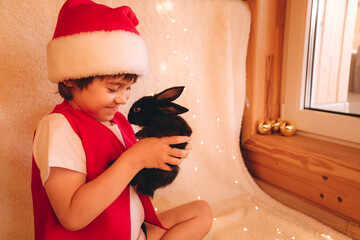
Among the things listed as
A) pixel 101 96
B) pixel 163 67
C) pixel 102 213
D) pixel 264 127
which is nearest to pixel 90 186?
pixel 102 213

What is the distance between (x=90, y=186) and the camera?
538 millimetres

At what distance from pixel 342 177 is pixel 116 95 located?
2.64 ft

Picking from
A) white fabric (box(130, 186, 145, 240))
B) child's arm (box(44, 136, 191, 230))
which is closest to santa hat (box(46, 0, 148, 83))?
child's arm (box(44, 136, 191, 230))

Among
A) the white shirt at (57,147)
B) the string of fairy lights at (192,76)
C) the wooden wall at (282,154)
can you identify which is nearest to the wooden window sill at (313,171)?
the wooden wall at (282,154)

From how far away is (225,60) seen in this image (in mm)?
1116

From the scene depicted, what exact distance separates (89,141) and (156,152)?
162mm

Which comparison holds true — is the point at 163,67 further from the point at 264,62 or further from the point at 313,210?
the point at 313,210

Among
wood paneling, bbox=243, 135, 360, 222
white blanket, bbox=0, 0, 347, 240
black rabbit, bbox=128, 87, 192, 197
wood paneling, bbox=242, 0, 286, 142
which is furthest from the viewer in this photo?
wood paneling, bbox=242, 0, 286, 142

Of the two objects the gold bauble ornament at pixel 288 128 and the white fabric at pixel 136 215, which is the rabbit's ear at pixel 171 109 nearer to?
the white fabric at pixel 136 215

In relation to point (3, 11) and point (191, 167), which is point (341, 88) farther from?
point (3, 11)

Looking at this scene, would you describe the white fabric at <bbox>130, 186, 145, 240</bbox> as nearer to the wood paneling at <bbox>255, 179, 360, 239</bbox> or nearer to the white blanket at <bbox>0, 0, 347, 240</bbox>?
the white blanket at <bbox>0, 0, 347, 240</bbox>

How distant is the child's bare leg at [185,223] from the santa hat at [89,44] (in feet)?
1.60

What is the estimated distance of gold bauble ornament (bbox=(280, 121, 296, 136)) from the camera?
1.15 meters

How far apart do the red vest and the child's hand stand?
0.08 meters
